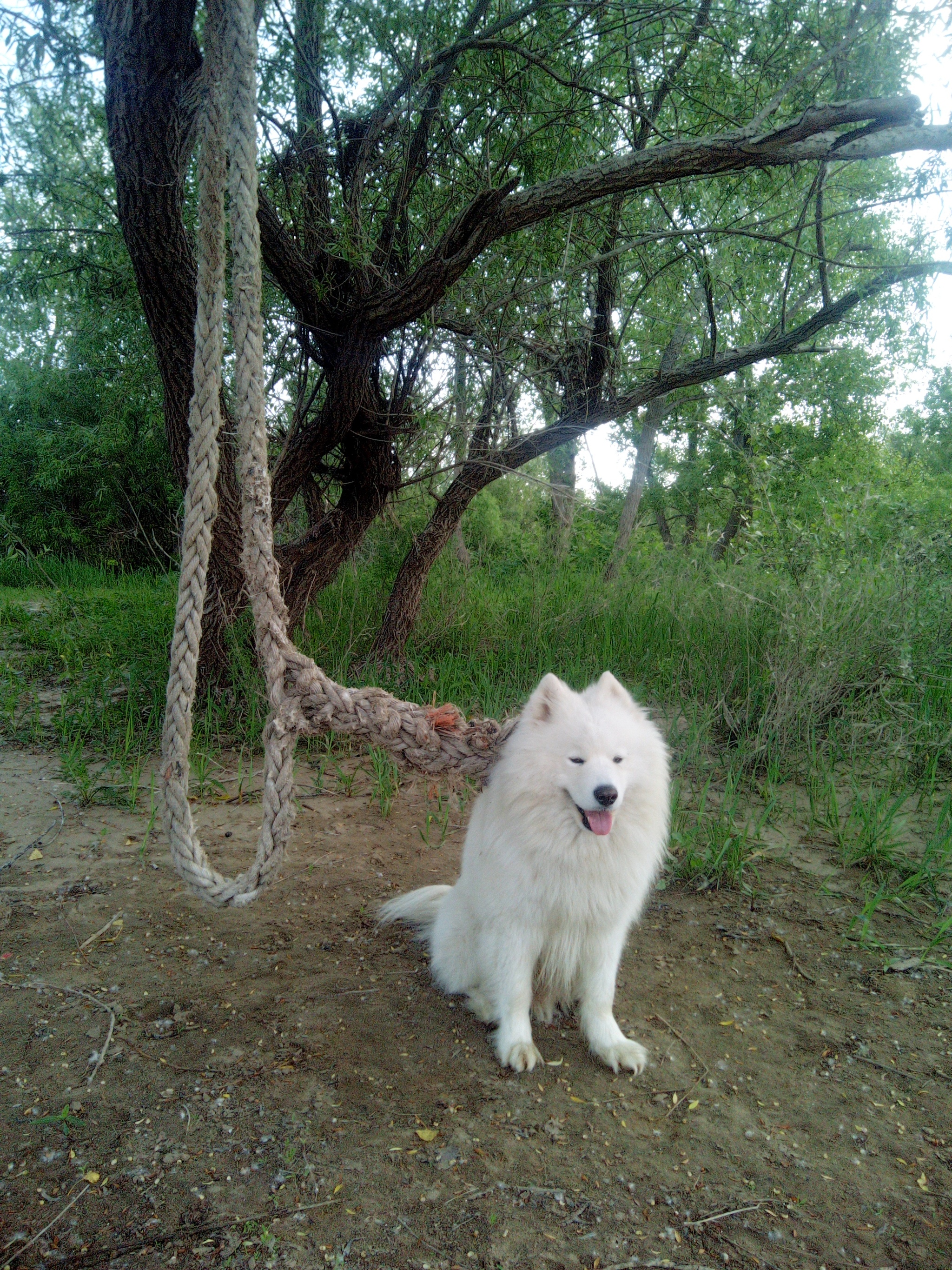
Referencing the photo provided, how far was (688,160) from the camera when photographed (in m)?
3.33

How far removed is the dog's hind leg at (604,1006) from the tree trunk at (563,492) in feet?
9.31

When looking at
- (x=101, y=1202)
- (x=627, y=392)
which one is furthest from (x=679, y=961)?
→ (x=627, y=392)

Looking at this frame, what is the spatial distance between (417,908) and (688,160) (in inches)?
129

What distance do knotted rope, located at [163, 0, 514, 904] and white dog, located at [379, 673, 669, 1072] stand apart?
0.68 m

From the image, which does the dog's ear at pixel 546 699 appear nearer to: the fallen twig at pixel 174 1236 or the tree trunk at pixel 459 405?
the fallen twig at pixel 174 1236

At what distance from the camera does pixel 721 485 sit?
13.1 metres

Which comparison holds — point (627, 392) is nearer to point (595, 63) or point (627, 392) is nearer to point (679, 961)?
point (595, 63)

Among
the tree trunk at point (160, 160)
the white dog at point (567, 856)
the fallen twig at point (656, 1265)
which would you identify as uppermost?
the tree trunk at point (160, 160)

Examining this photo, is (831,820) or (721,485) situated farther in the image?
(721,485)

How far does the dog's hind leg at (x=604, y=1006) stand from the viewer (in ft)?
7.57

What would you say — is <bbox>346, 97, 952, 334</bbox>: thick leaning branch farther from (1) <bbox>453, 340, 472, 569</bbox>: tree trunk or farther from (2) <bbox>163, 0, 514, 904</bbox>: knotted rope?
(2) <bbox>163, 0, 514, 904</bbox>: knotted rope

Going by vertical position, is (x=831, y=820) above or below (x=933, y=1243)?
above

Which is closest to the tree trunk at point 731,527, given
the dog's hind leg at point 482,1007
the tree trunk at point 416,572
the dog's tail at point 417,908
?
the tree trunk at point 416,572

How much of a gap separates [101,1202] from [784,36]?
5.68 m
